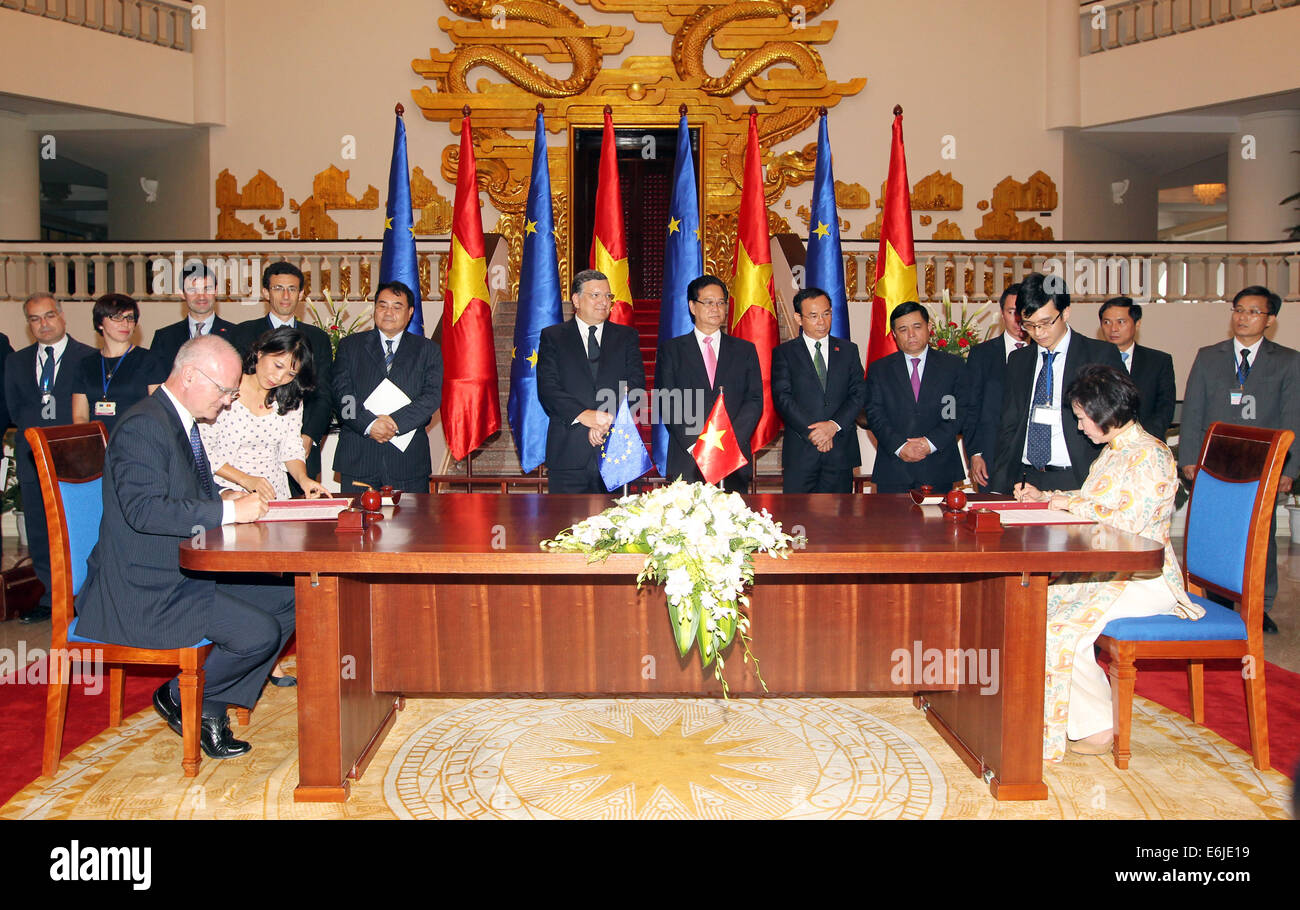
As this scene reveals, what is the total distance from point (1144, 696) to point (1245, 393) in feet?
6.64

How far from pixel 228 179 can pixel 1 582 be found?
7.38 metres

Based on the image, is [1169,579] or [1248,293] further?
[1248,293]

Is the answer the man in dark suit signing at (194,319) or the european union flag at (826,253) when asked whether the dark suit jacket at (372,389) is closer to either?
the man in dark suit signing at (194,319)

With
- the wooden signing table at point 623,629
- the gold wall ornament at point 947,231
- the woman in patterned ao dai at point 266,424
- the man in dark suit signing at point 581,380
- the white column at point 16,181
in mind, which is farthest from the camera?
the white column at point 16,181

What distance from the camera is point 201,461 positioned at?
3205 mm

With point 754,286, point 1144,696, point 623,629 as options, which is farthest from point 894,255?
point 623,629

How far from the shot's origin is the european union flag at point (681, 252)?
6.24 metres

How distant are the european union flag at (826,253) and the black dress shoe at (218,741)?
4.50 metres

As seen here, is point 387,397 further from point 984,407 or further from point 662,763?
point 984,407

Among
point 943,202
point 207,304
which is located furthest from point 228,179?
point 943,202

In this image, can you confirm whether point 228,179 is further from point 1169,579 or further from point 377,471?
point 1169,579

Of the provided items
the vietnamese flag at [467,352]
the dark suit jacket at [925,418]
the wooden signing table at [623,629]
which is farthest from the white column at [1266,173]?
the wooden signing table at [623,629]

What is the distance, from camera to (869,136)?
1123 cm

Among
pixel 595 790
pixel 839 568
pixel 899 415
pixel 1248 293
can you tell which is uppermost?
pixel 1248 293
